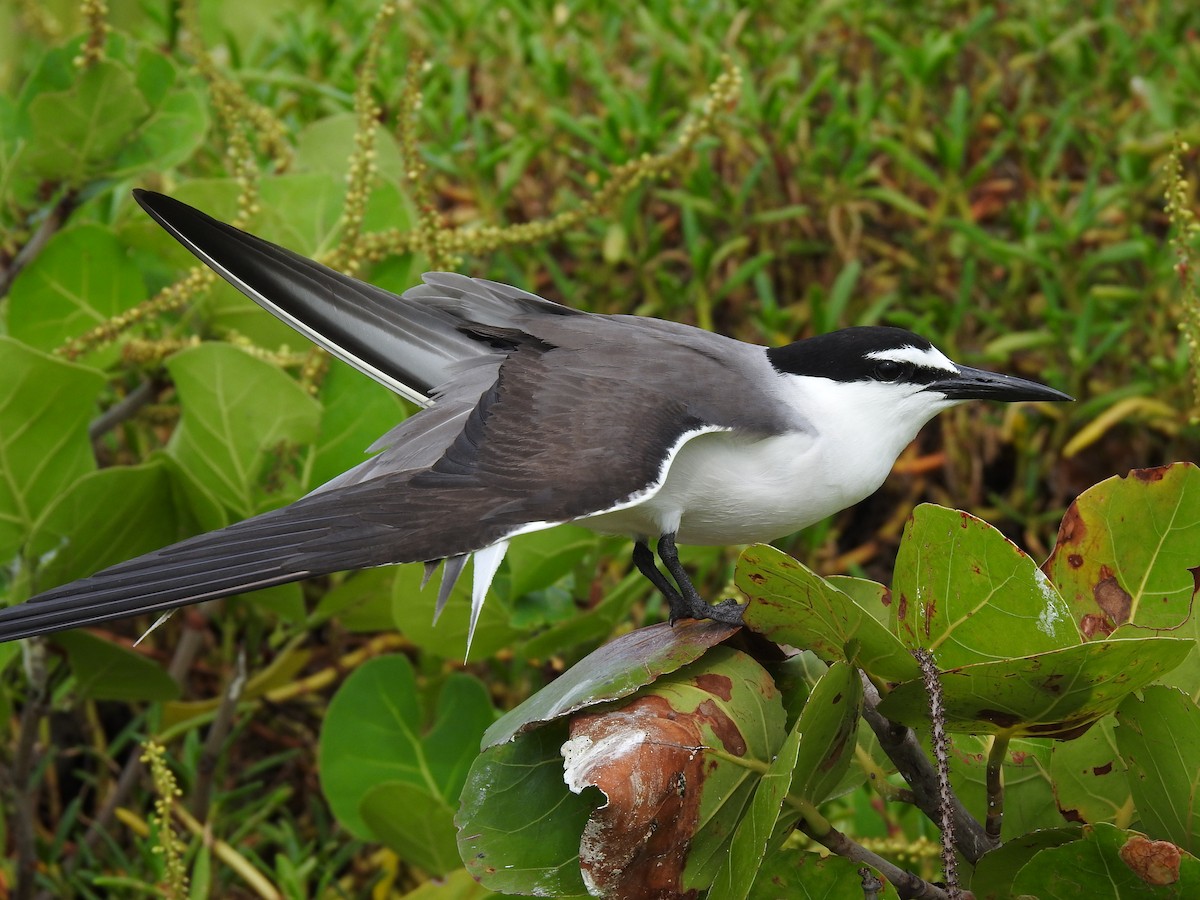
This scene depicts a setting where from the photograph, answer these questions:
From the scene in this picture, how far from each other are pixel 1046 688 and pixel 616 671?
38 centimetres

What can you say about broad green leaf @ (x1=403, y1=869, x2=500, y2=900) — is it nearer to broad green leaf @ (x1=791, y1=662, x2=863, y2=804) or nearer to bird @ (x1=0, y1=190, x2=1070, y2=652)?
bird @ (x1=0, y1=190, x2=1070, y2=652)

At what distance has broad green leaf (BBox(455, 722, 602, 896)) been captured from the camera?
130 cm

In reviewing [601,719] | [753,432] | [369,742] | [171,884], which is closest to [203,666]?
[369,742]

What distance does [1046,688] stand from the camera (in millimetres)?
1171

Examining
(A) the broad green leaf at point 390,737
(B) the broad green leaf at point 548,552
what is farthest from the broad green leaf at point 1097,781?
(A) the broad green leaf at point 390,737

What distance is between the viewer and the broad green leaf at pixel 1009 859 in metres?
1.26

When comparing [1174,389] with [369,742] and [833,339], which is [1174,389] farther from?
[369,742]

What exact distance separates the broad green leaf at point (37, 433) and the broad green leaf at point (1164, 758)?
1.37m

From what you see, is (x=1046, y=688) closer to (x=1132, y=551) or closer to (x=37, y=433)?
(x=1132, y=551)

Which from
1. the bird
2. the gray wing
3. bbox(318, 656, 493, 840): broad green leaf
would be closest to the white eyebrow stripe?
the bird

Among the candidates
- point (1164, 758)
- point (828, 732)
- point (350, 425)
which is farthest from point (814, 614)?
point (350, 425)

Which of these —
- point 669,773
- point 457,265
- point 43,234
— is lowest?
point 669,773

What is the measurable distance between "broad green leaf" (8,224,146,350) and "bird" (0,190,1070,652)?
512mm

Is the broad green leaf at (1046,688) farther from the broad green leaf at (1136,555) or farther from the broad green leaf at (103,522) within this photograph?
the broad green leaf at (103,522)
